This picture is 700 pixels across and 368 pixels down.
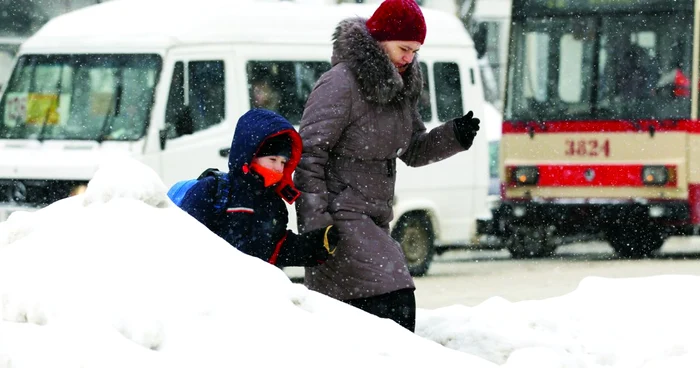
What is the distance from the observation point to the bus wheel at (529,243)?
17.5m

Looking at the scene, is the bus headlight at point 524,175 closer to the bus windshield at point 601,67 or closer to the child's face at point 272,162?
the bus windshield at point 601,67

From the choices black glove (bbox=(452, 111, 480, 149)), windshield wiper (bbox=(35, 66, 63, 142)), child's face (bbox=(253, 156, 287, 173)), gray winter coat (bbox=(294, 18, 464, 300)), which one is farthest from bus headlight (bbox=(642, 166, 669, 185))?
child's face (bbox=(253, 156, 287, 173))

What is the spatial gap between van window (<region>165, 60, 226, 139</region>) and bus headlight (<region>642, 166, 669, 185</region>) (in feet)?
16.1

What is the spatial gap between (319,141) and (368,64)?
13.0 inches

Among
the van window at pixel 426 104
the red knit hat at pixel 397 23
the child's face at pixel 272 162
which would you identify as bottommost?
the van window at pixel 426 104

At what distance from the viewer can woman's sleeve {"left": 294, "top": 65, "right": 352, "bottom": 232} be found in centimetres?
598

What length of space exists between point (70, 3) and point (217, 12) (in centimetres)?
1779

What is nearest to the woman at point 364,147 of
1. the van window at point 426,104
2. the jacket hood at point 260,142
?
the jacket hood at point 260,142

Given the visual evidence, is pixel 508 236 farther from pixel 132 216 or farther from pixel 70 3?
pixel 70 3

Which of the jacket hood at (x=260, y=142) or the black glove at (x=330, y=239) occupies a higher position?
the jacket hood at (x=260, y=142)

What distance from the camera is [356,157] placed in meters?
6.13

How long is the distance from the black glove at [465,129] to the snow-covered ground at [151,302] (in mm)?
1184

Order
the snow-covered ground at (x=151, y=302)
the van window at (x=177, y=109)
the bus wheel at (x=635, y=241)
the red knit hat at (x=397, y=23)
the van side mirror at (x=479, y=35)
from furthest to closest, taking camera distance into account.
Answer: the bus wheel at (x=635, y=241) < the van side mirror at (x=479, y=35) < the van window at (x=177, y=109) < the red knit hat at (x=397, y=23) < the snow-covered ground at (x=151, y=302)

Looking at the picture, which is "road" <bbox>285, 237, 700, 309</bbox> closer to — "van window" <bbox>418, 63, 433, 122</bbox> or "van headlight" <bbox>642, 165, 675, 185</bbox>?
"van headlight" <bbox>642, 165, 675, 185</bbox>
